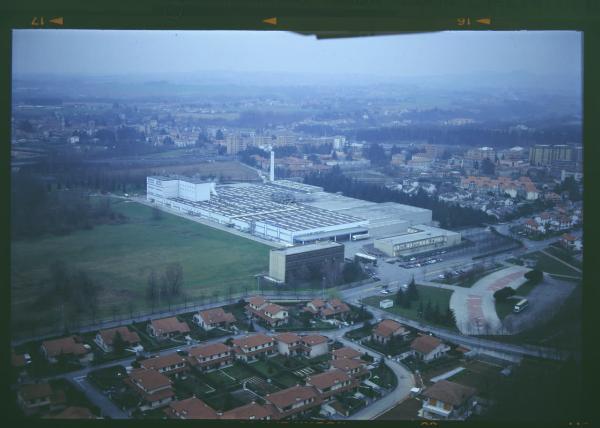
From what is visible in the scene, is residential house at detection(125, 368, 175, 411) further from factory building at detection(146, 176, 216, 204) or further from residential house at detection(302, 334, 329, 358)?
factory building at detection(146, 176, 216, 204)

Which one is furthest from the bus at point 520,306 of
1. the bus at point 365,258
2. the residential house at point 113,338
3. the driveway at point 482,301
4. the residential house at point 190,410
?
the residential house at point 113,338

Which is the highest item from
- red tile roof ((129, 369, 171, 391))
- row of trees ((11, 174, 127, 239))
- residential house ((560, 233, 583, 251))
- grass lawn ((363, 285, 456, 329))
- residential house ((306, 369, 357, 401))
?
row of trees ((11, 174, 127, 239))

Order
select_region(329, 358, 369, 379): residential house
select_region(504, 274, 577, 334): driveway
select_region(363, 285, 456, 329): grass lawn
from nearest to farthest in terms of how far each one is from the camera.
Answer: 1. select_region(329, 358, 369, 379): residential house
2. select_region(504, 274, 577, 334): driveway
3. select_region(363, 285, 456, 329): grass lawn

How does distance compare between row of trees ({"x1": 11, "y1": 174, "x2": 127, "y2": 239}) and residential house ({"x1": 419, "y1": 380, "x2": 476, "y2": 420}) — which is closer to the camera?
residential house ({"x1": 419, "y1": 380, "x2": 476, "y2": 420})

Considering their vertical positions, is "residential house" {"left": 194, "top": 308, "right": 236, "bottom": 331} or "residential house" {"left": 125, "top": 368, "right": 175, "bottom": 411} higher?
"residential house" {"left": 194, "top": 308, "right": 236, "bottom": 331}

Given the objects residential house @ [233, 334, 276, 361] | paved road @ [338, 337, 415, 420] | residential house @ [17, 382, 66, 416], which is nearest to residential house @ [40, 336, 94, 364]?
residential house @ [17, 382, 66, 416]

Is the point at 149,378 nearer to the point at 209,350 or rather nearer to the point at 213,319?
the point at 209,350

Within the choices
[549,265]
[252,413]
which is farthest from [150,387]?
[549,265]

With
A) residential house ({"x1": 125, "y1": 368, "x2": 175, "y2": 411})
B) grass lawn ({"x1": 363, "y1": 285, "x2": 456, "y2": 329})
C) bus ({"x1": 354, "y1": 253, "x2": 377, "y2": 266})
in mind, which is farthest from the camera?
bus ({"x1": 354, "y1": 253, "x2": 377, "y2": 266})
